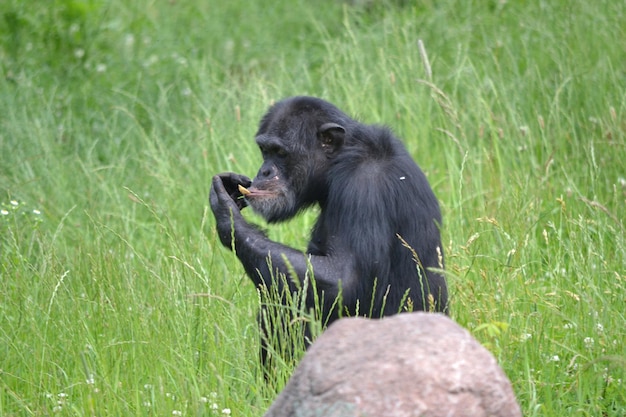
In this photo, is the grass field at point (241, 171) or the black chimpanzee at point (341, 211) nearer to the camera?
the grass field at point (241, 171)

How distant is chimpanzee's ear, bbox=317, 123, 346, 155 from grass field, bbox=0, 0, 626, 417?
0.89 metres

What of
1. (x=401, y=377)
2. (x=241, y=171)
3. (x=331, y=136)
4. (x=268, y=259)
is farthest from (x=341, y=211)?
(x=241, y=171)

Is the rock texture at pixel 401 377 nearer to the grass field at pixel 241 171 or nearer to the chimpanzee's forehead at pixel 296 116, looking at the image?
the grass field at pixel 241 171

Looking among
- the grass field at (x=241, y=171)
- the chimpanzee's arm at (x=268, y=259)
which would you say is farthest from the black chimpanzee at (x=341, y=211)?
the grass field at (x=241, y=171)

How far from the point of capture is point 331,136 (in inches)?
203

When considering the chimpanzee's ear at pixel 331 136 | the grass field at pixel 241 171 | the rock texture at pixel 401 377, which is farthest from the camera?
the chimpanzee's ear at pixel 331 136

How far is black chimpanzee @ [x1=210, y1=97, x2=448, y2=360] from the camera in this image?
179 inches

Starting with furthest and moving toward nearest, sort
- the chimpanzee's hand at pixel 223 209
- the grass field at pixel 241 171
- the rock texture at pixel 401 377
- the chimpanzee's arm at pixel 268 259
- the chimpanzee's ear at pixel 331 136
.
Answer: the chimpanzee's ear at pixel 331 136
the chimpanzee's hand at pixel 223 209
the chimpanzee's arm at pixel 268 259
the grass field at pixel 241 171
the rock texture at pixel 401 377

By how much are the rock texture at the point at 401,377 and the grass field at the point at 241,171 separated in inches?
30.1

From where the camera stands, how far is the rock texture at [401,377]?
2725 mm

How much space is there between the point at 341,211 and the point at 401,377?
79.3 inches

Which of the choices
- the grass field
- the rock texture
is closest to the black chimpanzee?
the grass field

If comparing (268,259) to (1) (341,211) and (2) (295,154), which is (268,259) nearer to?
(1) (341,211)

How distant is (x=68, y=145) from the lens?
8.64 metres
